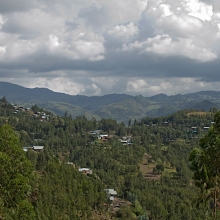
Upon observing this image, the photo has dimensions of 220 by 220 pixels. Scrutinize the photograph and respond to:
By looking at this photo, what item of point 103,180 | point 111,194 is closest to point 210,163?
point 111,194

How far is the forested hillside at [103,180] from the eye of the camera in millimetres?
65625

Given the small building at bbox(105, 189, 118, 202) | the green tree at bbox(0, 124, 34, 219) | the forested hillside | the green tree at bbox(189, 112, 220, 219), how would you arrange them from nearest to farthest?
the green tree at bbox(189, 112, 220, 219) < the green tree at bbox(0, 124, 34, 219) < the forested hillside < the small building at bbox(105, 189, 118, 202)

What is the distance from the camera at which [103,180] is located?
126562mm

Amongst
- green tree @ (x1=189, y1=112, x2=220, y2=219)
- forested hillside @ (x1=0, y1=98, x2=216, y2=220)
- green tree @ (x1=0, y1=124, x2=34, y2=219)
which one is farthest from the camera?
forested hillside @ (x1=0, y1=98, x2=216, y2=220)

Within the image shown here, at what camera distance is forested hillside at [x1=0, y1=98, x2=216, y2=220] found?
65625 millimetres

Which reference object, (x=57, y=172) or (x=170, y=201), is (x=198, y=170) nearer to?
(x=57, y=172)

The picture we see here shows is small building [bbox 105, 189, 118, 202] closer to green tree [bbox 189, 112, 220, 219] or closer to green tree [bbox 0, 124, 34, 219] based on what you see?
green tree [bbox 0, 124, 34, 219]

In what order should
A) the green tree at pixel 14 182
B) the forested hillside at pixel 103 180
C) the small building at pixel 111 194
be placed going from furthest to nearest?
the small building at pixel 111 194
the forested hillside at pixel 103 180
the green tree at pixel 14 182

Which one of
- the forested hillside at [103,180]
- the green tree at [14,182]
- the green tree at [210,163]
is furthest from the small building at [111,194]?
the green tree at [210,163]

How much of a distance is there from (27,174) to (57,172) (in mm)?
56214

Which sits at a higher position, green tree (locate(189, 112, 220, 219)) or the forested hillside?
green tree (locate(189, 112, 220, 219))

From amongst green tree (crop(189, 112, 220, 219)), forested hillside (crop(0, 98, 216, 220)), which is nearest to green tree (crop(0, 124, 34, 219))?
forested hillside (crop(0, 98, 216, 220))

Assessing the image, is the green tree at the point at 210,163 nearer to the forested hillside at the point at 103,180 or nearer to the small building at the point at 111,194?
the forested hillside at the point at 103,180

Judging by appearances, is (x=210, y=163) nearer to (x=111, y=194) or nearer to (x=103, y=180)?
(x=111, y=194)
